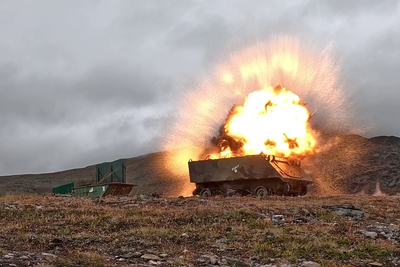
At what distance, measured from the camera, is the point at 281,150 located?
95.2ft

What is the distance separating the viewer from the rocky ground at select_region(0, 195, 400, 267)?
27.8 ft

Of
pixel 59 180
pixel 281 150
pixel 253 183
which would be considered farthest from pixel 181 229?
pixel 59 180

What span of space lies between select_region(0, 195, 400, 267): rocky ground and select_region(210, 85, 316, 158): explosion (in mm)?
13748

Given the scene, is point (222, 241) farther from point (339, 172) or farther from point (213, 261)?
point (339, 172)

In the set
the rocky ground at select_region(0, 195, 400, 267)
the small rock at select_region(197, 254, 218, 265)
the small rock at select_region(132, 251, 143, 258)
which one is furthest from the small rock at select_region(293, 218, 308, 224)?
the small rock at select_region(132, 251, 143, 258)

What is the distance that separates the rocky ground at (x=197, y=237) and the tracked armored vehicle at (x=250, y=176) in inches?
398

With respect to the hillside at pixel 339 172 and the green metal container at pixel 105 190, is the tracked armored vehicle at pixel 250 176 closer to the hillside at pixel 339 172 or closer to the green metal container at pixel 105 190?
the green metal container at pixel 105 190

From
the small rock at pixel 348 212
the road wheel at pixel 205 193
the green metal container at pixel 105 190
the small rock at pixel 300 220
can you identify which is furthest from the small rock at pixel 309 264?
the green metal container at pixel 105 190

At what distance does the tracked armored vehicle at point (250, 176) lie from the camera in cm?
2536

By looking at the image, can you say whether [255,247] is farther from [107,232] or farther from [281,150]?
[281,150]

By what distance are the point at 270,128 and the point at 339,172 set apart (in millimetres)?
32244

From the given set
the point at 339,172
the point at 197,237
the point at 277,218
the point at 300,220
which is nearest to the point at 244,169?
the point at 277,218

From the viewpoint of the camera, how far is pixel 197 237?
10.6 meters

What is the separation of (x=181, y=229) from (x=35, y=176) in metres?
97.5
